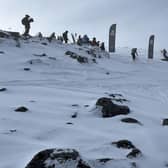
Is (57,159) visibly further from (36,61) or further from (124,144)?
(36,61)

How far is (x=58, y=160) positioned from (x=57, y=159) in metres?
0.02

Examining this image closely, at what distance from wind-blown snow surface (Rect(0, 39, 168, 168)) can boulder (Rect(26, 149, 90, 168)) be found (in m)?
0.64

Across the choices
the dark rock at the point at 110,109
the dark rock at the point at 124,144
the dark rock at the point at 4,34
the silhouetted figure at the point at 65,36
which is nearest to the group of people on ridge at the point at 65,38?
the silhouetted figure at the point at 65,36

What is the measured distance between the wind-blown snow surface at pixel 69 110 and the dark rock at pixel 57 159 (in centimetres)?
64

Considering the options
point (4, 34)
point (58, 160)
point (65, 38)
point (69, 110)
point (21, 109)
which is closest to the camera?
point (58, 160)

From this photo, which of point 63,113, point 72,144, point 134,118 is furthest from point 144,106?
point 72,144

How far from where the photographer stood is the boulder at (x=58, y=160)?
505 centimetres

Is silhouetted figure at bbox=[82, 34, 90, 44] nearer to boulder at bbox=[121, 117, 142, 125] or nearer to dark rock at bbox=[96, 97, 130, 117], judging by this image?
dark rock at bbox=[96, 97, 130, 117]

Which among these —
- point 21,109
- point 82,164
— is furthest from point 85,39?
point 82,164

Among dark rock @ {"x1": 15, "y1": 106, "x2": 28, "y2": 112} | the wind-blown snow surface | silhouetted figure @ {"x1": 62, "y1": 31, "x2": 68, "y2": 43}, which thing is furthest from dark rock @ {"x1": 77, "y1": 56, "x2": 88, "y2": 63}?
dark rock @ {"x1": 15, "y1": 106, "x2": 28, "y2": 112}

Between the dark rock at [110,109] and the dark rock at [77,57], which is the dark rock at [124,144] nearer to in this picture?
the dark rock at [110,109]

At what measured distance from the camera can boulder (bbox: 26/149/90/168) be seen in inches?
199

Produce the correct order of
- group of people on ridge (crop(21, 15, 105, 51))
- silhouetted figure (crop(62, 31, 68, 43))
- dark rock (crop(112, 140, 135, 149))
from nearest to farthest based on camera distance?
dark rock (crop(112, 140, 135, 149))
group of people on ridge (crop(21, 15, 105, 51))
silhouetted figure (crop(62, 31, 68, 43))

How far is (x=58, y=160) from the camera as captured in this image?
508cm
